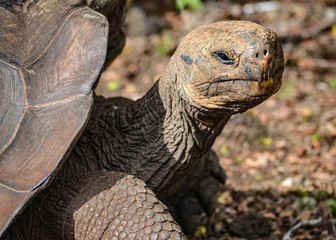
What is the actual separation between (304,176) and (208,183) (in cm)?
120

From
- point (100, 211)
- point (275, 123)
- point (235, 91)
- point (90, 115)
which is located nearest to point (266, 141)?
point (275, 123)

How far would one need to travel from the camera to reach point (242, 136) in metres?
5.70

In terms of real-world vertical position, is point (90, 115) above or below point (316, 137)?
above

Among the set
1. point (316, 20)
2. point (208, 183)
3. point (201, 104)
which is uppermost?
point (201, 104)

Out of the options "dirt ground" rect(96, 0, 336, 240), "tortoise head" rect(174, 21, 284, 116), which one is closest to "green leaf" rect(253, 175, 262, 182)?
"dirt ground" rect(96, 0, 336, 240)

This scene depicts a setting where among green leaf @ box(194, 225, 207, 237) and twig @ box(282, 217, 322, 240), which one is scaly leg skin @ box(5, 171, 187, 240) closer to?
green leaf @ box(194, 225, 207, 237)

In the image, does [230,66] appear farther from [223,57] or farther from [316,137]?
[316,137]

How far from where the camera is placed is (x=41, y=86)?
271cm

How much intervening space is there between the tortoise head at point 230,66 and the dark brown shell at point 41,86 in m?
0.57

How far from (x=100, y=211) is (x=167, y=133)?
765 millimetres

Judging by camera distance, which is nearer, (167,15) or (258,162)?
(258,162)

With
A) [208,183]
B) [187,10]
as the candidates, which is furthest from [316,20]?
[208,183]

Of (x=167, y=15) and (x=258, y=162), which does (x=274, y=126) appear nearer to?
(x=258, y=162)

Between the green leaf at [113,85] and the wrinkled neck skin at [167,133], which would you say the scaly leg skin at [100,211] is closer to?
the wrinkled neck skin at [167,133]
